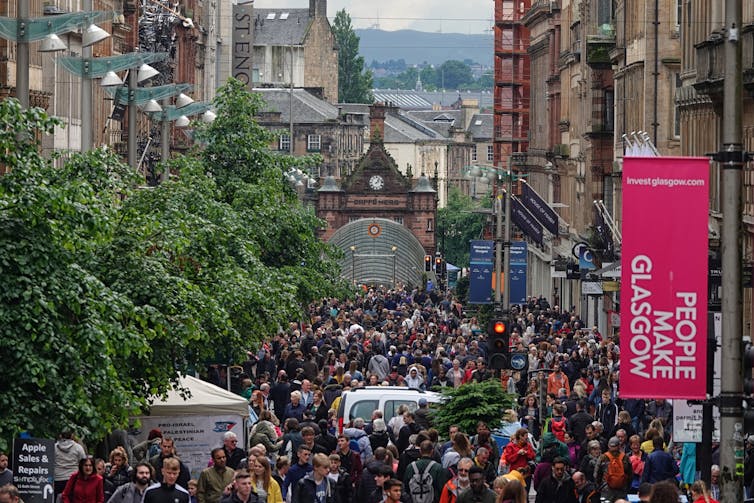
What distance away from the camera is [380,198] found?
148 metres

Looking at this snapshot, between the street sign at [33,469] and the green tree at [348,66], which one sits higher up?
the green tree at [348,66]

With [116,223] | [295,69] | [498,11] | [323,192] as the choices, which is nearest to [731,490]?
[116,223]

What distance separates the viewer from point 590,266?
2170 inches

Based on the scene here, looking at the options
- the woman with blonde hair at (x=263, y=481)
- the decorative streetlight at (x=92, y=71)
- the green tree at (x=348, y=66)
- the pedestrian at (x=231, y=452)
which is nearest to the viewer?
the woman with blonde hair at (x=263, y=481)

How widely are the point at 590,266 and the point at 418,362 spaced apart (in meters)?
13.6

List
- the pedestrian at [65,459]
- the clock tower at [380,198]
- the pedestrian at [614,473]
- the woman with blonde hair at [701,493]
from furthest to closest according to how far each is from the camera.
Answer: the clock tower at [380,198]
the pedestrian at [614,473]
the pedestrian at [65,459]
the woman with blonde hair at [701,493]

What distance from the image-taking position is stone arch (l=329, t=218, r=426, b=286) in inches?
5005

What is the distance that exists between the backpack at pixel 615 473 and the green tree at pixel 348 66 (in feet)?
553

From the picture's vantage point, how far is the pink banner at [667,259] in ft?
53.4

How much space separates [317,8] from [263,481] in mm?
164059

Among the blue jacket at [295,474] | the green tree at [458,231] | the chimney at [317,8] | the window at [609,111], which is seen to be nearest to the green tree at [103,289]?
the blue jacket at [295,474]

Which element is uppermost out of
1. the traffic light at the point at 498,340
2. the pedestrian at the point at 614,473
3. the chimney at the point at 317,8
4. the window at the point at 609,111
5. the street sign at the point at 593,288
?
the chimney at the point at 317,8

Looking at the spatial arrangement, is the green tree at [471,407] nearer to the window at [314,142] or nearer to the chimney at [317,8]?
the window at [314,142]

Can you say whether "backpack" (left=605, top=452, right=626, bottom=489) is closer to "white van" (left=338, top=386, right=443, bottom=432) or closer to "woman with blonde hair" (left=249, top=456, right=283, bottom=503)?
"woman with blonde hair" (left=249, top=456, right=283, bottom=503)
